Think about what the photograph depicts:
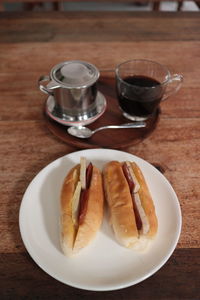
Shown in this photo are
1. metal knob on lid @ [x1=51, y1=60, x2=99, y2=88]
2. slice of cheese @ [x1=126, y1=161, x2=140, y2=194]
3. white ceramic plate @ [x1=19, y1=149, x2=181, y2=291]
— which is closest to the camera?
white ceramic plate @ [x1=19, y1=149, x2=181, y2=291]

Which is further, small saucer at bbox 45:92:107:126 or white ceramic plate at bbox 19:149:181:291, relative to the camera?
small saucer at bbox 45:92:107:126

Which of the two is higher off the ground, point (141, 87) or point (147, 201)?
point (141, 87)

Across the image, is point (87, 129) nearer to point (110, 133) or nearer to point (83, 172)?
point (110, 133)

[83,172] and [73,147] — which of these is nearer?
[83,172]

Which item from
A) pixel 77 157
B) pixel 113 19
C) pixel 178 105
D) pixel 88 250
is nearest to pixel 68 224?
pixel 88 250

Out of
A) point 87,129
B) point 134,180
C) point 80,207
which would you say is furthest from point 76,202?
point 87,129

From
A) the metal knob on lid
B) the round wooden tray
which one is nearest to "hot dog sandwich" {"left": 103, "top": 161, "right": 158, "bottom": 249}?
the round wooden tray

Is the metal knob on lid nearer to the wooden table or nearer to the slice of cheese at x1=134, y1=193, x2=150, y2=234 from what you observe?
the wooden table
